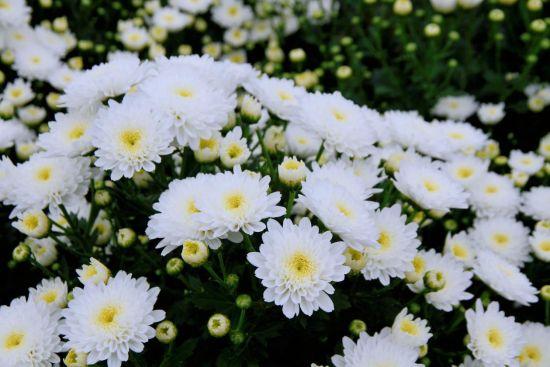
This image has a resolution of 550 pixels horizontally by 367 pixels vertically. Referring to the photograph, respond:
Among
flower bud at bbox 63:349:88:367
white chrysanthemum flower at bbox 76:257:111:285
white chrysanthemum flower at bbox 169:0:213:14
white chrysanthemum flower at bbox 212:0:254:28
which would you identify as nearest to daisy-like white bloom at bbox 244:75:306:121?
white chrysanthemum flower at bbox 76:257:111:285

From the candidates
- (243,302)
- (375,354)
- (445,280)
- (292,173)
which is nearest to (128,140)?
(292,173)

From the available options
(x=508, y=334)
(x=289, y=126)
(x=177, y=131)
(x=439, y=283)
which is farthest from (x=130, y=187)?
(x=508, y=334)

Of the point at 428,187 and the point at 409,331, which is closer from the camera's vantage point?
the point at 409,331

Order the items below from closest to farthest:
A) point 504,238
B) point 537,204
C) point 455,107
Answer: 1. point 504,238
2. point 537,204
3. point 455,107

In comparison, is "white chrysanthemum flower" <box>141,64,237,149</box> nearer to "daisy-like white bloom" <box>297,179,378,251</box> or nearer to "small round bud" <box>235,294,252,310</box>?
"daisy-like white bloom" <box>297,179,378,251</box>

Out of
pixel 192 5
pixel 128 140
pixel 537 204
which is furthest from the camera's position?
pixel 192 5

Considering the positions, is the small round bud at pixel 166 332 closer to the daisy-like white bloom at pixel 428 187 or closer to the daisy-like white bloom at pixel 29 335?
the daisy-like white bloom at pixel 29 335

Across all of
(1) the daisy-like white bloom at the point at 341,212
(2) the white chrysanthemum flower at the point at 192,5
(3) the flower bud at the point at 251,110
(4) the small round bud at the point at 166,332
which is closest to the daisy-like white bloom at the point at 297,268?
(1) the daisy-like white bloom at the point at 341,212

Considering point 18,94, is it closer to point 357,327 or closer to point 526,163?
point 357,327

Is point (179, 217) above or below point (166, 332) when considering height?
above
